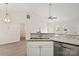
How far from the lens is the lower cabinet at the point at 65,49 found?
3112mm

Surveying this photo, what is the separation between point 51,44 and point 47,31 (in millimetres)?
2897

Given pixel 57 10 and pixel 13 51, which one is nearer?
pixel 13 51

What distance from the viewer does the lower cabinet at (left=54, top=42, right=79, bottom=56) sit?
311 centimetres

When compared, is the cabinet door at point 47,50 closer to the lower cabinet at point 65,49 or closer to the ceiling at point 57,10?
the lower cabinet at point 65,49

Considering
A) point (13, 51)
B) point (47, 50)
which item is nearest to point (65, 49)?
point (47, 50)

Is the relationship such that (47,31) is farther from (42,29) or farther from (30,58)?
(30,58)

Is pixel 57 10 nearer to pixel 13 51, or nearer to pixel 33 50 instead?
pixel 13 51

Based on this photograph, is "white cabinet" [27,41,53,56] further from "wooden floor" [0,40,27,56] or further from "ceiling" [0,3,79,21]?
"ceiling" [0,3,79,21]

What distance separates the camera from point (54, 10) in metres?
7.16

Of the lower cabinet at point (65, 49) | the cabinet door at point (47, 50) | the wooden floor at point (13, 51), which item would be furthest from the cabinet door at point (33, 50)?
the wooden floor at point (13, 51)

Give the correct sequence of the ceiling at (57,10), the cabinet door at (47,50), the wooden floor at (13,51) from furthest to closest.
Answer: the ceiling at (57,10)
the wooden floor at (13,51)
the cabinet door at (47,50)

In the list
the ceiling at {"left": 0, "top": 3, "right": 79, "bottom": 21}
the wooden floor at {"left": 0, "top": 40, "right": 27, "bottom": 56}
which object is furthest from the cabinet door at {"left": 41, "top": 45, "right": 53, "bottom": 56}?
the ceiling at {"left": 0, "top": 3, "right": 79, "bottom": 21}

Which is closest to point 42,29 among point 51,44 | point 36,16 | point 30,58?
point 36,16

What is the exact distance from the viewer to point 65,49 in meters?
3.57
